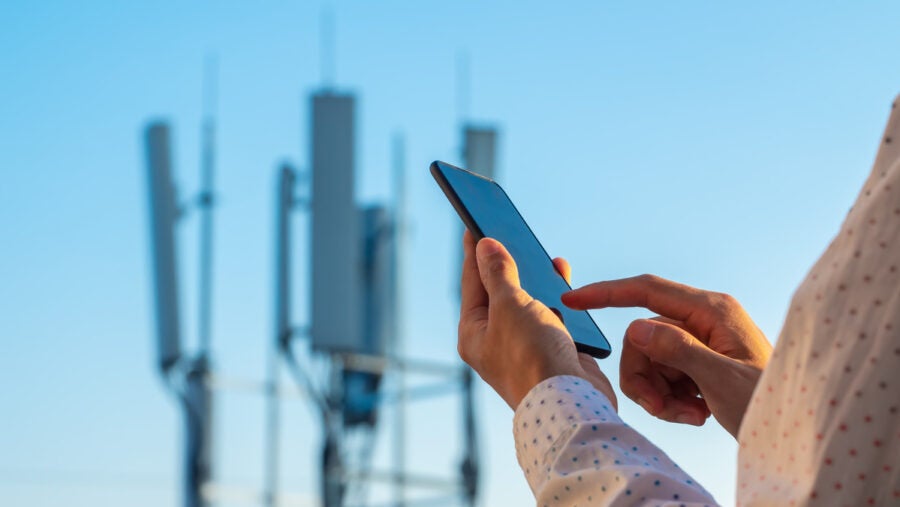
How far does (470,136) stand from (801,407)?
13.0 m

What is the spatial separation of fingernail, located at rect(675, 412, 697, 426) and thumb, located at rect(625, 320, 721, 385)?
0.19m

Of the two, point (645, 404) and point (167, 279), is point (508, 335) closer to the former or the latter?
point (645, 404)

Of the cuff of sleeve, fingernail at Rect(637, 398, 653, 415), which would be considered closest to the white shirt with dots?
→ the cuff of sleeve

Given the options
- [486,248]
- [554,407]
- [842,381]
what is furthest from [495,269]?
[842,381]

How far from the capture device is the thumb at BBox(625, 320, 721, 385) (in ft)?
5.77

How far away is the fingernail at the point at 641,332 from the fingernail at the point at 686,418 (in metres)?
0.19

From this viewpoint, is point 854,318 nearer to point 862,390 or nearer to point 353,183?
point 862,390

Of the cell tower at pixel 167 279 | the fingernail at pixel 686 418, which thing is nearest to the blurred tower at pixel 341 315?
the cell tower at pixel 167 279

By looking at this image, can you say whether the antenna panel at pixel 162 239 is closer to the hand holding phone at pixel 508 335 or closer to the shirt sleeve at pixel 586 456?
the hand holding phone at pixel 508 335

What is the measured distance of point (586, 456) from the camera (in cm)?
115

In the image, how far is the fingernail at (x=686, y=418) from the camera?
1.95 metres

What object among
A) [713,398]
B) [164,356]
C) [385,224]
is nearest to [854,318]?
[713,398]

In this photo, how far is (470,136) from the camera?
13805 mm

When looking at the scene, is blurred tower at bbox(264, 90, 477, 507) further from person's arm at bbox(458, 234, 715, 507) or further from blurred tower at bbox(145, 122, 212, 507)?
person's arm at bbox(458, 234, 715, 507)
